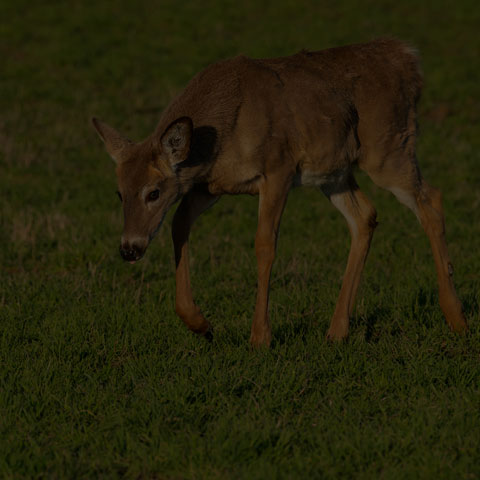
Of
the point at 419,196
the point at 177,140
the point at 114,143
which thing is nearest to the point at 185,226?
the point at 114,143

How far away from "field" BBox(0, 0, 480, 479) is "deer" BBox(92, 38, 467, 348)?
479 millimetres

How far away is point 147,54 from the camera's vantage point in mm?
18781

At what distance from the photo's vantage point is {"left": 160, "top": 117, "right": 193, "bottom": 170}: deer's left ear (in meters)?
6.18

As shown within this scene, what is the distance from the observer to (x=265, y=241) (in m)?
6.87

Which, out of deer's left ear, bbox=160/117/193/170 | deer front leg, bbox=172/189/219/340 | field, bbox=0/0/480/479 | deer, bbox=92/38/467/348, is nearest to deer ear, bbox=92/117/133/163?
deer, bbox=92/38/467/348

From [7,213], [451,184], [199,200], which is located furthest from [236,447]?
[451,184]

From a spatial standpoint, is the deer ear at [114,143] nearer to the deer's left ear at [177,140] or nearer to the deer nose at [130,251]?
the deer's left ear at [177,140]

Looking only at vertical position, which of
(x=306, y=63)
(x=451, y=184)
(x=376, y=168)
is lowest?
(x=451, y=184)

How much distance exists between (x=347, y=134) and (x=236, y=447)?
10.3 feet

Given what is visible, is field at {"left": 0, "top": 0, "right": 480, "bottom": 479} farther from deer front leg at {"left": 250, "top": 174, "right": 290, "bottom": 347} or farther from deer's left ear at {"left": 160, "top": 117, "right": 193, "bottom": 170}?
deer's left ear at {"left": 160, "top": 117, "right": 193, "bottom": 170}

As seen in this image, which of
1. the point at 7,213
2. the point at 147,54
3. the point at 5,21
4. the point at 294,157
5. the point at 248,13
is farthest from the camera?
the point at 248,13

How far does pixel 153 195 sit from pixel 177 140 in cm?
42

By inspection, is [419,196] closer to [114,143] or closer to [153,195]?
[153,195]

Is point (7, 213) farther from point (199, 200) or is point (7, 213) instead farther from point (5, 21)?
point (5, 21)
